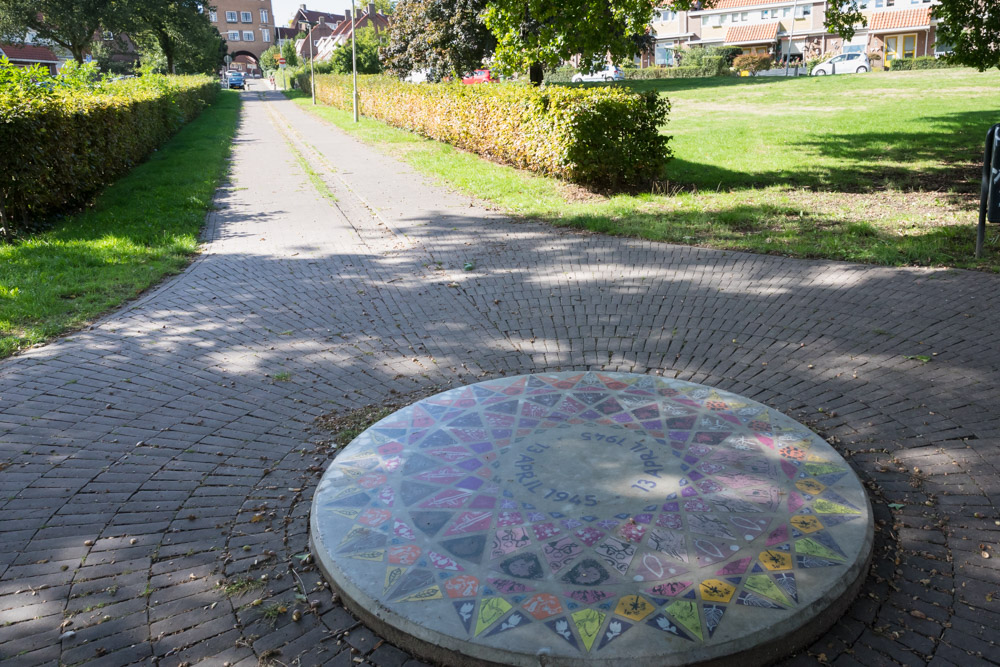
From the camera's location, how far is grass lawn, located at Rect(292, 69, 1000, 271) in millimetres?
9055

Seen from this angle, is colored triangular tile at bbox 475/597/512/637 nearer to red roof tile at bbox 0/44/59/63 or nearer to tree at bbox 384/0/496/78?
tree at bbox 384/0/496/78

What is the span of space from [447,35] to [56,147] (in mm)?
18550

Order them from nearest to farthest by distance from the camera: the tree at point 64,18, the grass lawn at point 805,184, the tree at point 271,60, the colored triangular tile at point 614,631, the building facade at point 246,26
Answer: the colored triangular tile at point 614,631, the grass lawn at point 805,184, the tree at point 64,18, the tree at point 271,60, the building facade at point 246,26

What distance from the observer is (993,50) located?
12.2 meters

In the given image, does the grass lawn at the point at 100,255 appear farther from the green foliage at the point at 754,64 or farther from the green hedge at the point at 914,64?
the green foliage at the point at 754,64

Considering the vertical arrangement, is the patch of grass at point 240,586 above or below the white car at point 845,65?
below

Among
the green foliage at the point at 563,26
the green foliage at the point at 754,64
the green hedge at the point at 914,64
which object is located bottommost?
the green foliage at the point at 563,26

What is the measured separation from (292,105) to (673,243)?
41.9m

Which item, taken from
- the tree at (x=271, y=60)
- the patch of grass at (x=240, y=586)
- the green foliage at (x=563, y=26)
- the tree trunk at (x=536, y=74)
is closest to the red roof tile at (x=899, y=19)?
the tree trunk at (x=536, y=74)

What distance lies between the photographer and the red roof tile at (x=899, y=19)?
5772 centimetres

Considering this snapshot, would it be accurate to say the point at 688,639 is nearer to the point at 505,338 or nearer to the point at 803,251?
the point at 505,338

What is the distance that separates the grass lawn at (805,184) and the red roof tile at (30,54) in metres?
51.0

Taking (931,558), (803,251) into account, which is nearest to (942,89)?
(803,251)

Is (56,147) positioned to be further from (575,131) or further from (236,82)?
(236,82)
